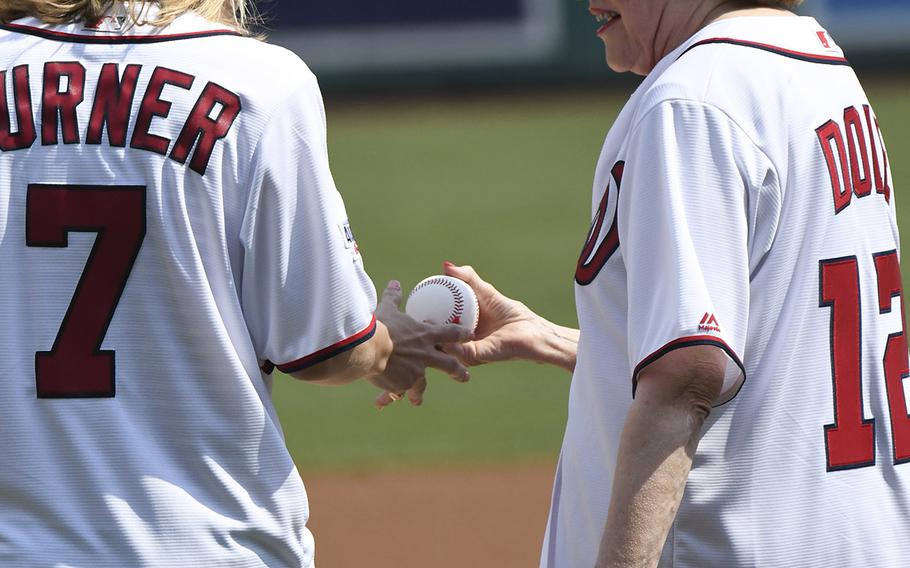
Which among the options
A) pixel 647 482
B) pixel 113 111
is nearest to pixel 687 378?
pixel 647 482

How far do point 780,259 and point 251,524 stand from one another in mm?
882

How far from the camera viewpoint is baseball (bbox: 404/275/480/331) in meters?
2.66

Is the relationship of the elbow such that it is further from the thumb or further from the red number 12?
the thumb

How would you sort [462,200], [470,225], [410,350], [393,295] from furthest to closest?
[462,200] < [470,225] < [393,295] < [410,350]

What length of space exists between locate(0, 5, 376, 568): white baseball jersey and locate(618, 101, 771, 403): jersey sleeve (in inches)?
21.5

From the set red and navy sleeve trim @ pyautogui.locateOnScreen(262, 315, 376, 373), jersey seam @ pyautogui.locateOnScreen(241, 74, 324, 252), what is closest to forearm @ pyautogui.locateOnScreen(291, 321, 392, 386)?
red and navy sleeve trim @ pyautogui.locateOnScreen(262, 315, 376, 373)

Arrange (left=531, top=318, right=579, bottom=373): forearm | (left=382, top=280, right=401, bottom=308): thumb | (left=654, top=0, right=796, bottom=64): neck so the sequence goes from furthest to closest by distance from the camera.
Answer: (left=531, top=318, right=579, bottom=373): forearm < (left=382, top=280, right=401, bottom=308): thumb < (left=654, top=0, right=796, bottom=64): neck

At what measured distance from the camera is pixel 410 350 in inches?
91.3

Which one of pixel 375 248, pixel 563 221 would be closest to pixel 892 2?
pixel 563 221

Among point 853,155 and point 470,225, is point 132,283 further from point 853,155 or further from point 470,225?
point 470,225

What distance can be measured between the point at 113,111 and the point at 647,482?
0.95m

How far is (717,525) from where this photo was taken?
1813mm

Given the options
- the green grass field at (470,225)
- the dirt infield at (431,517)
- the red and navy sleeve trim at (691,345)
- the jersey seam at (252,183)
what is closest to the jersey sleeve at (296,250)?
the jersey seam at (252,183)

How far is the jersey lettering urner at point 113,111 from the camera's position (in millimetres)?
1867
